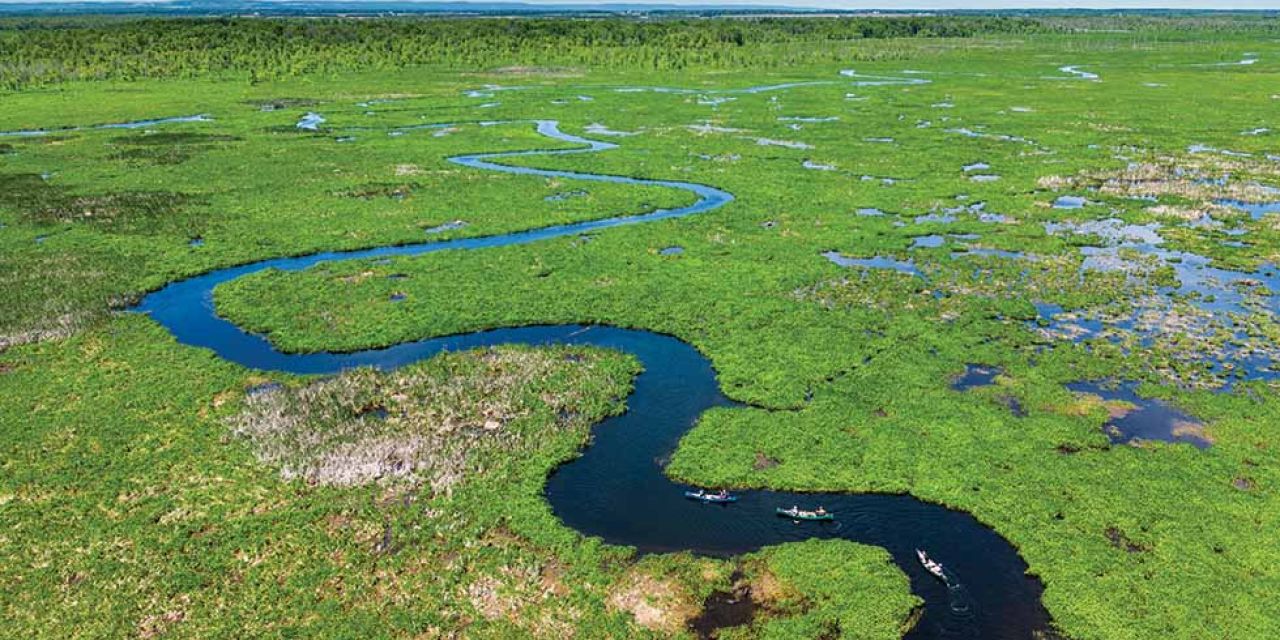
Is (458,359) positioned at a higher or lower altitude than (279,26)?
lower

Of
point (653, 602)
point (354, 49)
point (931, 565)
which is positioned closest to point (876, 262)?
point (931, 565)

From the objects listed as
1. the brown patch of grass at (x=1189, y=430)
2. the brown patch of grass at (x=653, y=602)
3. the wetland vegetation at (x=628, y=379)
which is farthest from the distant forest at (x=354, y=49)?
the brown patch of grass at (x=653, y=602)

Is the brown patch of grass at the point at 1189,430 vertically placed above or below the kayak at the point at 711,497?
above

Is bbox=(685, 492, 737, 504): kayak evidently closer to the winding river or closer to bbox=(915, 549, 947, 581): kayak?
the winding river

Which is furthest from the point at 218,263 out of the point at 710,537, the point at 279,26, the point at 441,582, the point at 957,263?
the point at 279,26

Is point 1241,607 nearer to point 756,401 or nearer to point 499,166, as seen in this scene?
point 756,401

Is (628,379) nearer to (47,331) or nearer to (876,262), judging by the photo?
(876,262)

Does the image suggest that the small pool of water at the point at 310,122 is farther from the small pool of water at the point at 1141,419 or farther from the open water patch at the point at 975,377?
the small pool of water at the point at 1141,419
